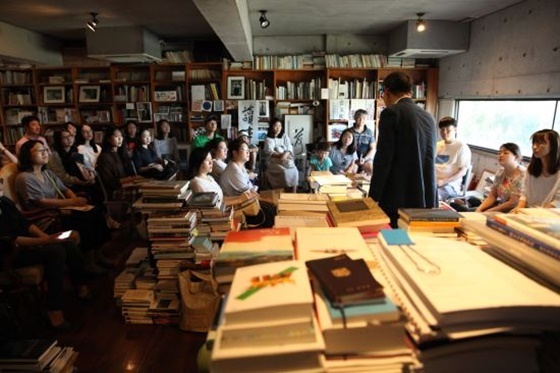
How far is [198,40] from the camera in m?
6.16

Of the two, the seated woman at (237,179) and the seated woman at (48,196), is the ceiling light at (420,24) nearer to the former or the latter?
the seated woman at (237,179)

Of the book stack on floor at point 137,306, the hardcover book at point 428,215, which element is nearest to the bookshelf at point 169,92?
the book stack on floor at point 137,306

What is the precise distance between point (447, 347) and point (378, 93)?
575cm

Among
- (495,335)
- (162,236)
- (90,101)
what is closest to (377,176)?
(495,335)

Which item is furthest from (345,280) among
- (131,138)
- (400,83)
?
(131,138)

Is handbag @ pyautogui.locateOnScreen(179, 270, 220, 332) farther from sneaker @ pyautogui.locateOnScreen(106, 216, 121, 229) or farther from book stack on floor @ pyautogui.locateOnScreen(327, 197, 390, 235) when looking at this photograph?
sneaker @ pyautogui.locateOnScreen(106, 216, 121, 229)

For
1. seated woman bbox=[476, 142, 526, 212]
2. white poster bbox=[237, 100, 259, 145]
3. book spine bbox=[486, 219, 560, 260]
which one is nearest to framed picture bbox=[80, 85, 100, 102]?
white poster bbox=[237, 100, 259, 145]

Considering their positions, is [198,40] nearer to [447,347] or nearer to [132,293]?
[132,293]

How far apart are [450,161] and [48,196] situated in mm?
4004

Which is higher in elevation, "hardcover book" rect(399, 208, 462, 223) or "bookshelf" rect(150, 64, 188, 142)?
"bookshelf" rect(150, 64, 188, 142)

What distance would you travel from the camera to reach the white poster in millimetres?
6039

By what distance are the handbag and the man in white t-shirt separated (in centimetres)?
265

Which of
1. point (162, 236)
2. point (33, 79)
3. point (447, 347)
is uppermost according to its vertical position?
point (33, 79)

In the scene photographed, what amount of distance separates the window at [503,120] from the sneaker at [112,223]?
4472 millimetres
